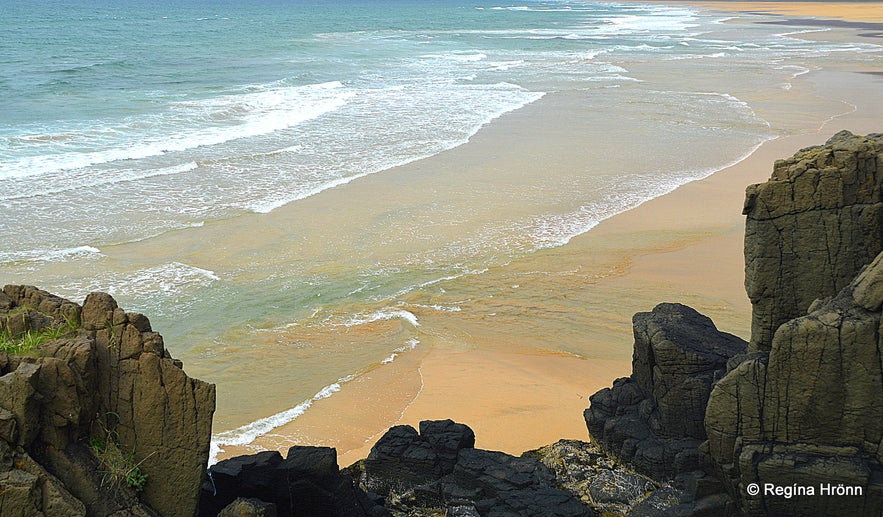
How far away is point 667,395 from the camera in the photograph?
9117 millimetres

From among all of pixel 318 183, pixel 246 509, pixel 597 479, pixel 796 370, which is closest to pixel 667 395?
pixel 597 479

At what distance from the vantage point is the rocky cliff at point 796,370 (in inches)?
287

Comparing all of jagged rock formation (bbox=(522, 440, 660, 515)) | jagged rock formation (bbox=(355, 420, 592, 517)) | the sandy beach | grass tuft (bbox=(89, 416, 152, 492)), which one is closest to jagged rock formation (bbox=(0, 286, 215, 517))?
grass tuft (bbox=(89, 416, 152, 492))

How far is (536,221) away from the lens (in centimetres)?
2155

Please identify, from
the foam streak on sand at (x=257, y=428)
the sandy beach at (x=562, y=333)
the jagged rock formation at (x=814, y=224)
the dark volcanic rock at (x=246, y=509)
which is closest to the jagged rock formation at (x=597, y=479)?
the sandy beach at (x=562, y=333)

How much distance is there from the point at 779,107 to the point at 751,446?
33.7 metres

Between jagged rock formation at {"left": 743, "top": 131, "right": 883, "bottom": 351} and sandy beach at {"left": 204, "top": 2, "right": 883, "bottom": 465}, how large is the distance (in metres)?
3.89

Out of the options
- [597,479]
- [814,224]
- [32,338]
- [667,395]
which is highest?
[814,224]

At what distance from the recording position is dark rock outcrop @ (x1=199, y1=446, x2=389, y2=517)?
7.98 metres

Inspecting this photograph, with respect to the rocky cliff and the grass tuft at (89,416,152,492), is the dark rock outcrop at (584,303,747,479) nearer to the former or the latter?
the rocky cliff

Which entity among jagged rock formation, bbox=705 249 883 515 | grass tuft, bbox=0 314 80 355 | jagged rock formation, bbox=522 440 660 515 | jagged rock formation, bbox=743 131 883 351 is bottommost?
jagged rock formation, bbox=522 440 660 515

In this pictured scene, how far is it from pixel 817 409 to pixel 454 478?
10.9 ft

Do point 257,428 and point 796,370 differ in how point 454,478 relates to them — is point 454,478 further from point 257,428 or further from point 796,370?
point 257,428

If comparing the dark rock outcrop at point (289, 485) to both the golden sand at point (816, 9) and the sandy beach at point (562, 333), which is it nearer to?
the sandy beach at point (562, 333)
